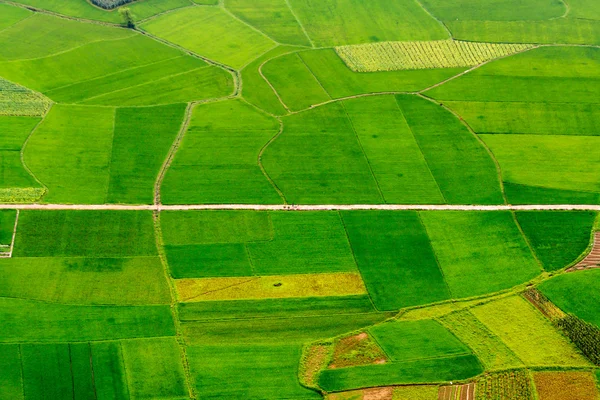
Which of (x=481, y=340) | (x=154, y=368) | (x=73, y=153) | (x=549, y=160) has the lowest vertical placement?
(x=154, y=368)

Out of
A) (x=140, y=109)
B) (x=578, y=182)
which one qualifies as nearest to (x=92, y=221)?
(x=140, y=109)

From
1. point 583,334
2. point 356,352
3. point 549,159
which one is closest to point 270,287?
point 356,352

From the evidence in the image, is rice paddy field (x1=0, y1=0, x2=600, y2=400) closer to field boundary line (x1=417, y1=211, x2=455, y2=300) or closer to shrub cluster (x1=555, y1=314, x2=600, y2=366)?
shrub cluster (x1=555, y1=314, x2=600, y2=366)

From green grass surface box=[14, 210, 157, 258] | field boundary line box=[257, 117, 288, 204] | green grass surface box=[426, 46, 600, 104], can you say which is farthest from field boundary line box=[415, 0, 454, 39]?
green grass surface box=[14, 210, 157, 258]

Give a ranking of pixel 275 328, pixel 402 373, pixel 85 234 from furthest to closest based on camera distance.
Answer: pixel 85 234, pixel 275 328, pixel 402 373

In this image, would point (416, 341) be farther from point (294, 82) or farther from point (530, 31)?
point (530, 31)
